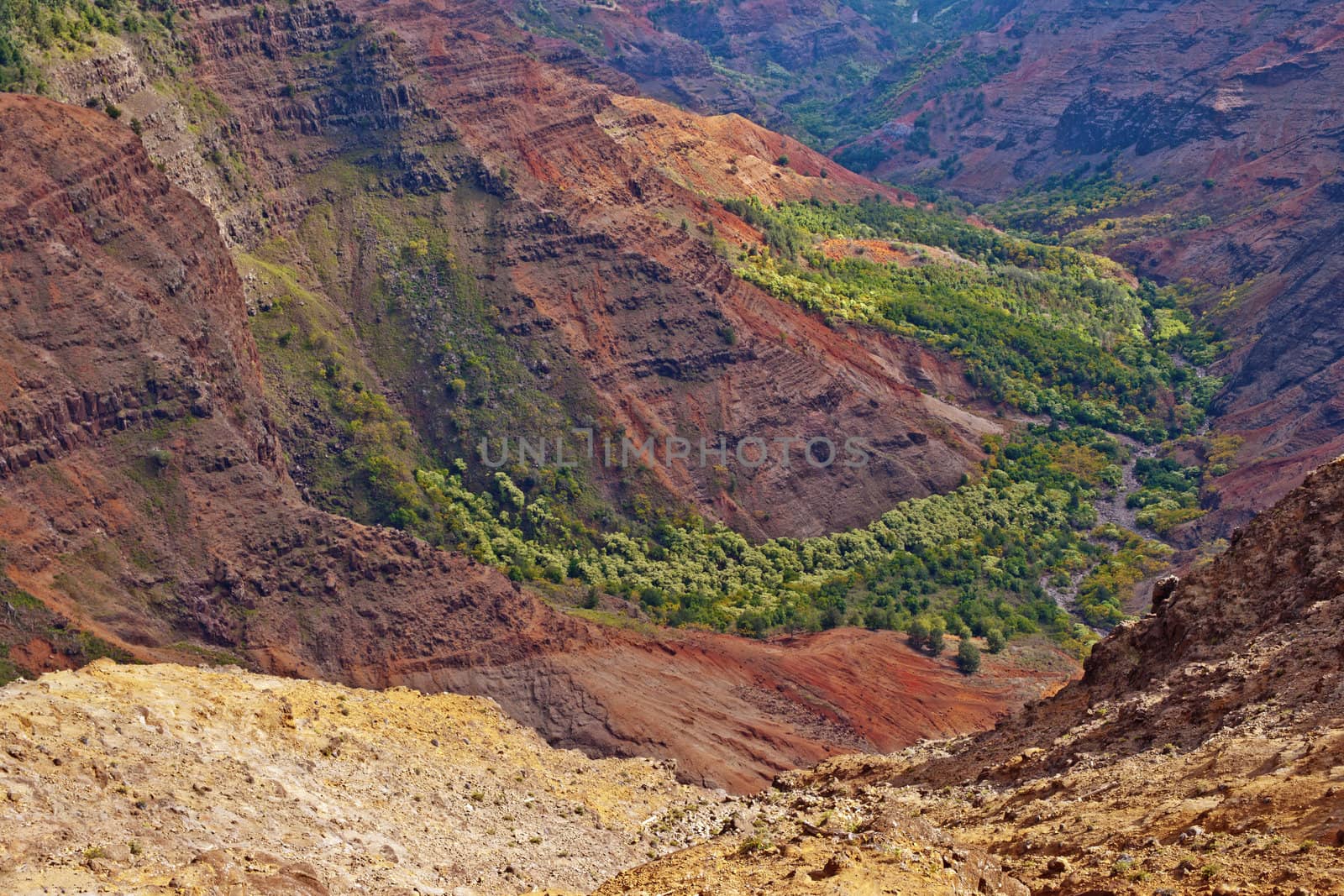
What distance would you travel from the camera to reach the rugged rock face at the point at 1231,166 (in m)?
113

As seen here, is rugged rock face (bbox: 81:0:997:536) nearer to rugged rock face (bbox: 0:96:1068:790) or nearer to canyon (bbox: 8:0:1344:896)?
canyon (bbox: 8:0:1344:896)

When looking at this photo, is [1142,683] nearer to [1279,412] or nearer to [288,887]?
[288,887]

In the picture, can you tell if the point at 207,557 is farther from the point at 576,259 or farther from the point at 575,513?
the point at 576,259

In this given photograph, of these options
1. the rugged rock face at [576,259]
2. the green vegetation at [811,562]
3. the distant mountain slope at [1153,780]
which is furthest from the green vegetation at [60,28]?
the distant mountain slope at [1153,780]

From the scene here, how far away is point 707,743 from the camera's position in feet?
202

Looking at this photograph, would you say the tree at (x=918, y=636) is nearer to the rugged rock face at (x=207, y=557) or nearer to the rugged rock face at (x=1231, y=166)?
the rugged rock face at (x=207, y=557)

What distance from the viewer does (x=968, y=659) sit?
74.7 metres

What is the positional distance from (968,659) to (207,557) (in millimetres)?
35747

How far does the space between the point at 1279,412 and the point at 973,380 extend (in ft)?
72.2

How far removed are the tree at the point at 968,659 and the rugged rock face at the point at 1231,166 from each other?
1124 inches

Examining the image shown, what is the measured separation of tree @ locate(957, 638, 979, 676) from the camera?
2940 inches

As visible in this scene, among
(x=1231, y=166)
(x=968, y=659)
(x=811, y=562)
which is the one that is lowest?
(x=968, y=659)

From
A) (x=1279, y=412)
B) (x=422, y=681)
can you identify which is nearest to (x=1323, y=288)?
(x=1279, y=412)

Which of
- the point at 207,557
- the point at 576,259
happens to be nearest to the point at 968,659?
the point at 576,259
